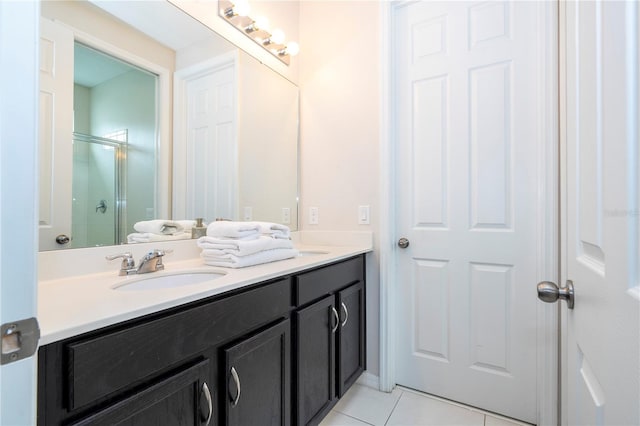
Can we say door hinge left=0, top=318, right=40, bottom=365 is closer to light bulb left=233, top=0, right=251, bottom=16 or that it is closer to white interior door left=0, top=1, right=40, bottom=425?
white interior door left=0, top=1, right=40, bottom=425

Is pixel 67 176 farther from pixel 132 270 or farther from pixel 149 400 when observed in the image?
pixel 149 400

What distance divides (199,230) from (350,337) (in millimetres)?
961

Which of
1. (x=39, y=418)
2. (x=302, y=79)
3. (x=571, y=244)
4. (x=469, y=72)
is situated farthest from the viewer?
(x=302, y=79)

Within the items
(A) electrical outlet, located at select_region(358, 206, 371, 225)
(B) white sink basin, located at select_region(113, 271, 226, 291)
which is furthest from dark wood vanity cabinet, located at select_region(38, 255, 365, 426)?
(A) electrical outlet, located at select_region(358, 206, 371, 225)

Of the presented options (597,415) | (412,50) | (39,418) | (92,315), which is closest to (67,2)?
(92,315)

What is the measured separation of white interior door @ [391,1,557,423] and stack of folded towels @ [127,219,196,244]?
118 centimetres

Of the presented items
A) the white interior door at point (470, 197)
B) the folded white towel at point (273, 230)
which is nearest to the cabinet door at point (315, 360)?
the folded white towel at point (273, 230)

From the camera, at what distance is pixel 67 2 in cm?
104

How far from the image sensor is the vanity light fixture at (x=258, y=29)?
1612 mm

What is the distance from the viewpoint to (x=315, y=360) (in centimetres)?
130

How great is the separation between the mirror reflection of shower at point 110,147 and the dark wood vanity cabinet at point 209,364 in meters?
0.61

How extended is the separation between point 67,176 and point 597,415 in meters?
1.48

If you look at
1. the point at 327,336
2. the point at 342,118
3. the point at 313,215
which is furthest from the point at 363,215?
the point at 327,336

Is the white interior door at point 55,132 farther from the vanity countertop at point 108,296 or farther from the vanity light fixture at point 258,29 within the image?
the vanity light fixture at point 258,29
